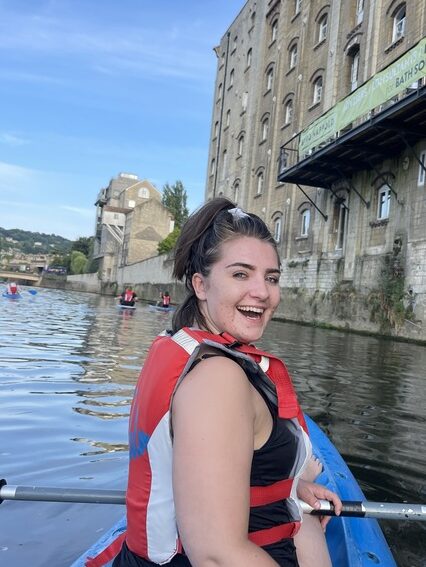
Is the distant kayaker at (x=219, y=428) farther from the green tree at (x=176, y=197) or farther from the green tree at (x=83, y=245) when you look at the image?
the green tree at (x=83, y=245)

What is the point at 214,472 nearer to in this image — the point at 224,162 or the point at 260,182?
the point at 260,182

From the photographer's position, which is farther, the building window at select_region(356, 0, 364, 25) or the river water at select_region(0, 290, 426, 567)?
the building window at select_region(356, 0, 364, 25)

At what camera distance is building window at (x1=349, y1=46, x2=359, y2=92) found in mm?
20656

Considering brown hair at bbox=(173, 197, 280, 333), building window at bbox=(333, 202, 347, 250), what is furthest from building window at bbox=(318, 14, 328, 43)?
brown hair at bbox=(173, 197, 280, 333)

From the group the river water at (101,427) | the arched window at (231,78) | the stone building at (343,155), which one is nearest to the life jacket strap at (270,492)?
the river water at (101,427)

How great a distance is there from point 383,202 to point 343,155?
220cm

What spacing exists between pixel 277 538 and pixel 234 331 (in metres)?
0.64

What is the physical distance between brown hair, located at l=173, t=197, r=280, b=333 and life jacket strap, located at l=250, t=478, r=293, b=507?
565mm

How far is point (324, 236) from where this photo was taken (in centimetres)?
2155

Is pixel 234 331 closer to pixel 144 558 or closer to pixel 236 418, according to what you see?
pixel 236 418

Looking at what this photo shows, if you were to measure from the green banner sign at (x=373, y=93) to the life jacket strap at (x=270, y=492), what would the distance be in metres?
12.7

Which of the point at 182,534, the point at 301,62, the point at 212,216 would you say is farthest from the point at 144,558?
the point at 301,62

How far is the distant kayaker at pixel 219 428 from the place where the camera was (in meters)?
1.25

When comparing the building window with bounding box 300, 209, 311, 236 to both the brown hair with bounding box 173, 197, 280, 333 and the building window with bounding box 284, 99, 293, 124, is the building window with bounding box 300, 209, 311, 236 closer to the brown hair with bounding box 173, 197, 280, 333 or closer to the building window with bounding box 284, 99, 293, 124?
the building window with bounding box 284, 99, 293, 124
